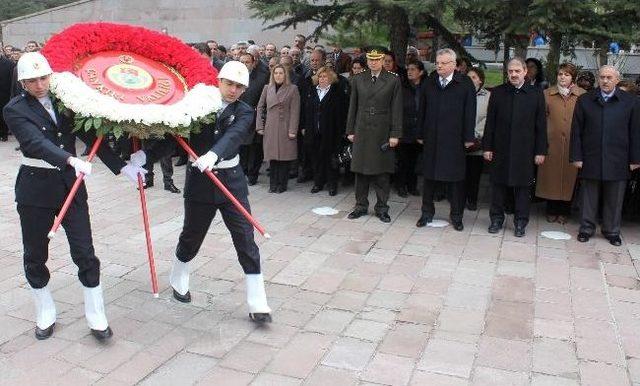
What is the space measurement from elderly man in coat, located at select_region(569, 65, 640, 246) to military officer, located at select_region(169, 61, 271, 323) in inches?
146

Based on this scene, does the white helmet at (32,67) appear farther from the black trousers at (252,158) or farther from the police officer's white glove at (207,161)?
the black trousers at (252,158)

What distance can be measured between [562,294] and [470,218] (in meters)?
2.28

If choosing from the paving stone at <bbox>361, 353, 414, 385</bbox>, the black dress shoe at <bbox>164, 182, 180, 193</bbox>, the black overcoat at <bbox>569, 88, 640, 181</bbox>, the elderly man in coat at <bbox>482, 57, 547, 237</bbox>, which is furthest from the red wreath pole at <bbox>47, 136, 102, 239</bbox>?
the black overcoat at <bbox>569, 88, 640, 181</bbox>

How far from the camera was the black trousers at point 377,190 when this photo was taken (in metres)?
7.24

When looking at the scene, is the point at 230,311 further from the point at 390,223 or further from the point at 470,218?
the point at 470,218

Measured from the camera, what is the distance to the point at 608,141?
640 cm

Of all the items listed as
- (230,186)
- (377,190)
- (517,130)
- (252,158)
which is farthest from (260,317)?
(252,158)

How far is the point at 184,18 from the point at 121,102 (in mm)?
13462

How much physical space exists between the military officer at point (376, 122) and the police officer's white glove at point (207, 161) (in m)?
3.19

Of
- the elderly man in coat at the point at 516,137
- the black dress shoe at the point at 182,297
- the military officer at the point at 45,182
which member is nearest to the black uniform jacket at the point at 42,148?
the military officer at the point at 45,182

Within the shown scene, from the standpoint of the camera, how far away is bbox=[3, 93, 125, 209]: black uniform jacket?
3.86 meters

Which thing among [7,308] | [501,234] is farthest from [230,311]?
[501,234]

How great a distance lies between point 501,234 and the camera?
678 cm

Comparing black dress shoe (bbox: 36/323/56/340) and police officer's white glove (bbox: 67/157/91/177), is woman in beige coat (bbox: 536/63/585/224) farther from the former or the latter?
black dress shoe (bbox: 36/323/56/340)
